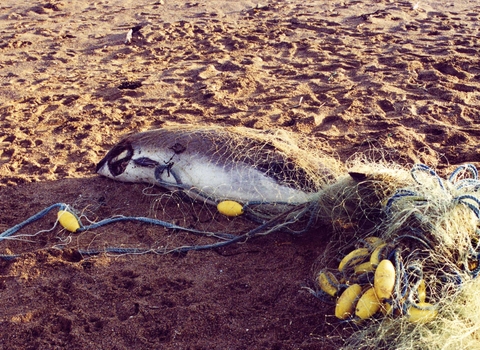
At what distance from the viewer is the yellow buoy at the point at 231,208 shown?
404 centimetres

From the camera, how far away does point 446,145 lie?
4926mm

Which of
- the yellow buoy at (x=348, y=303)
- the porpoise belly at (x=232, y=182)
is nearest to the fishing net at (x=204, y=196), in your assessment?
the porpoise belly at (x=232, y=182)

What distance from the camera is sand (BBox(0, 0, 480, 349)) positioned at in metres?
3.16

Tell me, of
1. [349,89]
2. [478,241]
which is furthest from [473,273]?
[349,89]

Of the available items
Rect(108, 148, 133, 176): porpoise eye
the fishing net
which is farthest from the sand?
Rect(108, 148, 133, 176): porpoise eye

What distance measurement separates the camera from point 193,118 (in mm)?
5812

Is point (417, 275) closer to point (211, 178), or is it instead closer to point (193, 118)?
point (211, 178)

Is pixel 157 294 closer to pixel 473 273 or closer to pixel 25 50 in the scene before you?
pixel 473 273

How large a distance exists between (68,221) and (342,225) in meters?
2.00

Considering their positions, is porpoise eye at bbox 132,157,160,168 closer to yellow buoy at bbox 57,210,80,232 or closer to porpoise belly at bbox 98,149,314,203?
porpoise belly at bbox 98,149,314,203

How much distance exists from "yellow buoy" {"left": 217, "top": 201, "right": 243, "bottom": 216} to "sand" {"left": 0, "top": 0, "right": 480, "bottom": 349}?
0.24 feet

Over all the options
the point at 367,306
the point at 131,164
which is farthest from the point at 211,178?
the point at 367,306

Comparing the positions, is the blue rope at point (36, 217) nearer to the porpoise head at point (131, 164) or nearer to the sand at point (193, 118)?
the sand at point (193, 118)

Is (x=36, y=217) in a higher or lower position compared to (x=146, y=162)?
lower
